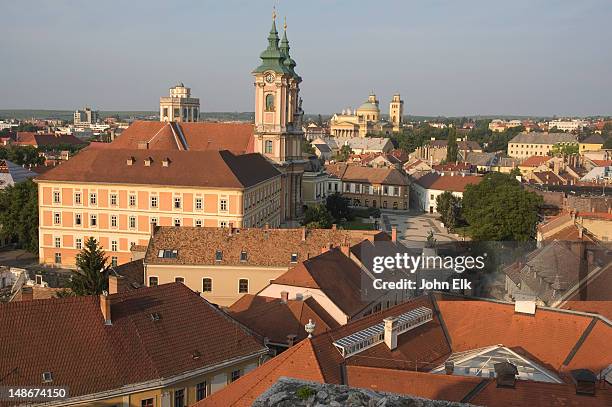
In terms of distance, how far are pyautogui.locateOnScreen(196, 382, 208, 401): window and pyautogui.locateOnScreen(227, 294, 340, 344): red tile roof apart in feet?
12.7

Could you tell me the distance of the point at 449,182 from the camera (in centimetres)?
7706

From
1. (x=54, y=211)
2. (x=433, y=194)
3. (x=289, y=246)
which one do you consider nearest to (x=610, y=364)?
(x=289, y=246)

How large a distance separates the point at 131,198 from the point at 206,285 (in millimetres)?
16479

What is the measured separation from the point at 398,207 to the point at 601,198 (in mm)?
33274

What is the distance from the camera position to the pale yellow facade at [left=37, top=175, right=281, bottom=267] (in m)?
46.5

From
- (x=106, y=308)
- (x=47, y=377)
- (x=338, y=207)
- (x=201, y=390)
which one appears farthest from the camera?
(x=338, y=207)

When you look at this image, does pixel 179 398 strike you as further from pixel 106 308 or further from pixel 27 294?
pixel 27 294

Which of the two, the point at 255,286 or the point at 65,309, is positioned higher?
the point at 65,309

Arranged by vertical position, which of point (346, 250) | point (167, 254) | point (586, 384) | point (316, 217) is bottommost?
point (316, 217)

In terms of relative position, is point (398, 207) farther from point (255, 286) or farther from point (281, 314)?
point (281, 314)

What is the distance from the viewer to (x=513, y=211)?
4869cm

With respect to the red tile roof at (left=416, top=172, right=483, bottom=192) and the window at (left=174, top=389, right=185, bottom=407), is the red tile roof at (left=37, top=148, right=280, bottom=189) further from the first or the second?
the red tile roof at (left=416, top=172, right=483, bottom=192)

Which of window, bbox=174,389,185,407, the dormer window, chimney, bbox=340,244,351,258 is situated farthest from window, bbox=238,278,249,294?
window, bbox=174,389,185,407

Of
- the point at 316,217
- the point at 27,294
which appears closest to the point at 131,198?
the point at 316,217
